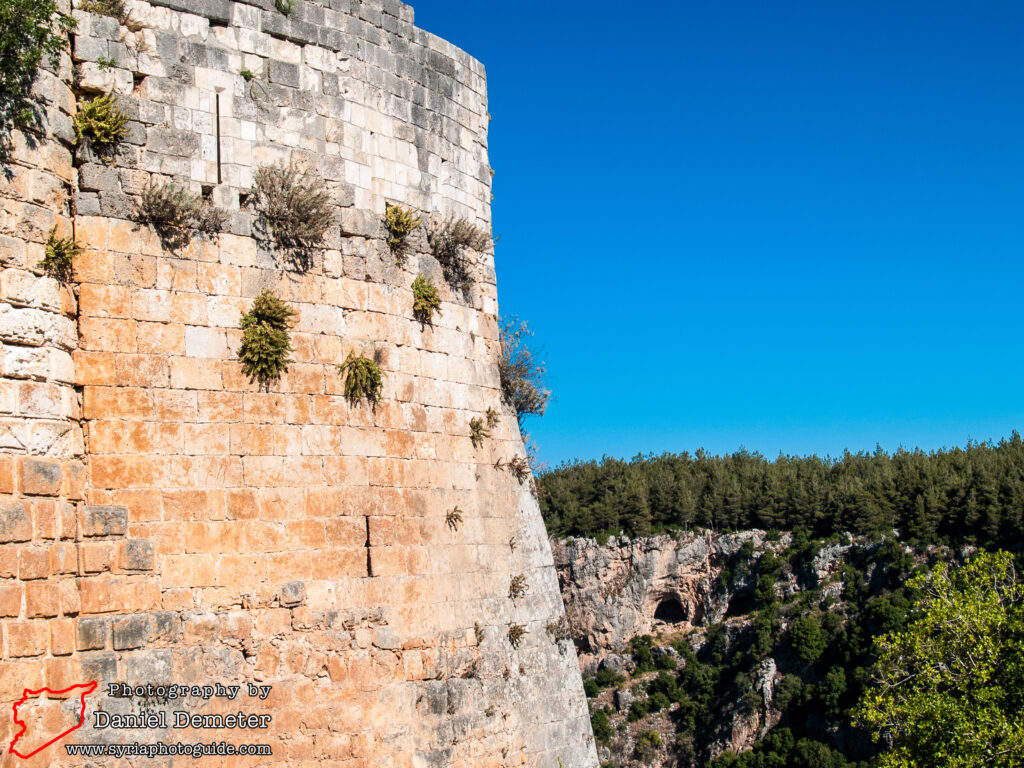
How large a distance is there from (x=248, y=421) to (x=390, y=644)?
6.37 ft

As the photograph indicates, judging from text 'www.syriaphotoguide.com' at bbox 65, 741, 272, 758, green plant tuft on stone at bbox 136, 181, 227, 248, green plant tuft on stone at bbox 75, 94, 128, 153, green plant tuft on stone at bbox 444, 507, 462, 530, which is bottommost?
text 'www.syriaphotoguide.com' at bbox 65, 741, 272, 758

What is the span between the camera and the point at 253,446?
248 inches

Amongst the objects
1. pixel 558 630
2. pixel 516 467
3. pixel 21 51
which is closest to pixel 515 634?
pixel 558 630

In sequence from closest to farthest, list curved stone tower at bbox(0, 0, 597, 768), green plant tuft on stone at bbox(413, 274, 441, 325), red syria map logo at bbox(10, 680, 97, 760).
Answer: red syria map logo at bbox(10, 680, 97, 760), curved stone tower at bbox(0, 0, 597, 768), green plant tuft on stone at bbox(413, 274, 441, 325)

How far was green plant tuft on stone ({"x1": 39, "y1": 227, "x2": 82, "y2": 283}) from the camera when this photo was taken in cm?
568

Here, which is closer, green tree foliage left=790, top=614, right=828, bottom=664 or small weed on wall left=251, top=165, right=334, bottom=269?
small weed on wall left=251, top=165, right=334, bottom=269

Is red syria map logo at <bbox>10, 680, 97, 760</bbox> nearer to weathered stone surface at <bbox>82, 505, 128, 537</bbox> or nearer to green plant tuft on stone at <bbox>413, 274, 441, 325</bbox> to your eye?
weathered stone surface at <bbox>82, 505, 128, 537</bbox>

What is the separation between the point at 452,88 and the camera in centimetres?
825

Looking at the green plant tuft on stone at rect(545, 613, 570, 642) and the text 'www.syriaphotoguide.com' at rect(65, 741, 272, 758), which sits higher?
the green plant tuft on stone at rect(545, 613, 570, 642)

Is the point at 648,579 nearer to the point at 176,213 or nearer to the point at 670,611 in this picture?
the point at 670,611

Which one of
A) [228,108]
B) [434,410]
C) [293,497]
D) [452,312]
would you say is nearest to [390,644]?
[293,497]

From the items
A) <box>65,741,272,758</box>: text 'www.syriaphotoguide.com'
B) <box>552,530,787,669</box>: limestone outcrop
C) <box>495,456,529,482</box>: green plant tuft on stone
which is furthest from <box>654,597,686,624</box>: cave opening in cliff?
<box>65,741,272,758</box>: text 'www.syriaphotoguide.com'

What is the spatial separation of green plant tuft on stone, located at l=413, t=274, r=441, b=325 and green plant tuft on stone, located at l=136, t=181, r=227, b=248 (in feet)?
5.68

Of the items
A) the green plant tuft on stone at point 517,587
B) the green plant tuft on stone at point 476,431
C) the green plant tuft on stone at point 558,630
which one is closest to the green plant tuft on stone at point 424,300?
the green plant tuft on stone at point 476,431
